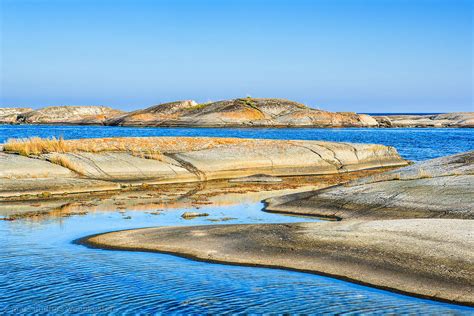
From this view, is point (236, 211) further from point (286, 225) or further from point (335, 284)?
point (335, 284)

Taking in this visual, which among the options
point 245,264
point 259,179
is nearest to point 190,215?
point 245,264

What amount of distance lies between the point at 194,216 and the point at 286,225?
4.49m

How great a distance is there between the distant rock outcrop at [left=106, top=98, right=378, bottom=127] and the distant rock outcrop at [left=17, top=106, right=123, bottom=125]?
8883mm

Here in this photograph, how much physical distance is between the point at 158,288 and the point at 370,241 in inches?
188

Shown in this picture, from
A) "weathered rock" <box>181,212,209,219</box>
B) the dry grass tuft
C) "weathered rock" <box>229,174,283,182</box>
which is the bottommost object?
"weathered rock" <box>181,212,209,219</box>

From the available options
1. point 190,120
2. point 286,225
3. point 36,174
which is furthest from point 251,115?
point 286,225

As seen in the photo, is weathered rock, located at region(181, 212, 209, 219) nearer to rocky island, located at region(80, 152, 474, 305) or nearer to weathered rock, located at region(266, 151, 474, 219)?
weathered rock, located at region(266, 151, 474, 219)

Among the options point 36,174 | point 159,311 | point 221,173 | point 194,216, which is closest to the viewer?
point 159,311

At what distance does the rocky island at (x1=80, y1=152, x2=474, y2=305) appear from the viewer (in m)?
11.4

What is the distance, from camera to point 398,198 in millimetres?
19531

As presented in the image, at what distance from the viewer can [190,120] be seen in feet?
368

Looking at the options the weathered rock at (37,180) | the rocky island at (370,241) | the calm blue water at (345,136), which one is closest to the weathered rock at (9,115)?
the calm blue water at (345,136)

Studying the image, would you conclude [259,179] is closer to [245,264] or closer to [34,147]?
[34,147]

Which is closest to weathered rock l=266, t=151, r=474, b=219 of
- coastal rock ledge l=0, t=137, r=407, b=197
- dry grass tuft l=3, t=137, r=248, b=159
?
coastal rock ledge l=0, t=137, r=407, b=197
